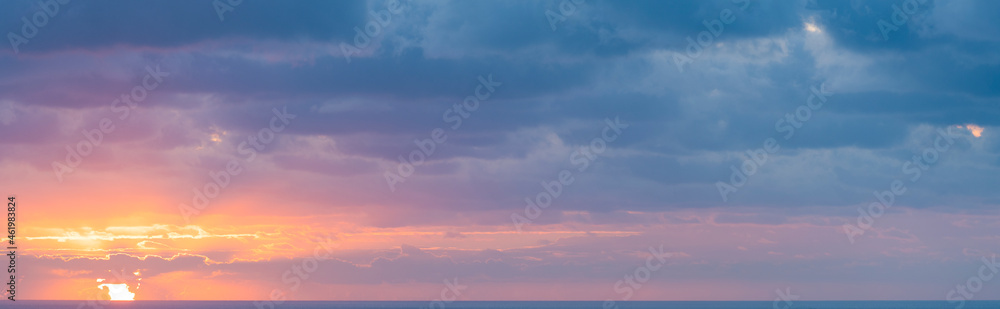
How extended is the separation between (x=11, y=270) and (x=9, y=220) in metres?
7.02

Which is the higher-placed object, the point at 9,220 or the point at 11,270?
the point at 9,220

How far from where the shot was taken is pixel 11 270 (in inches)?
3105

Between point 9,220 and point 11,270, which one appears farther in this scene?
point 9,220

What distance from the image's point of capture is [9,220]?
276ft
